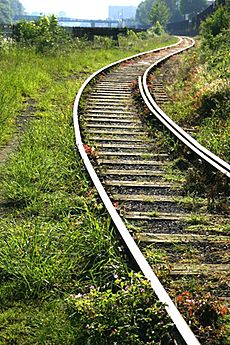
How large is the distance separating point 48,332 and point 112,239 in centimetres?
123

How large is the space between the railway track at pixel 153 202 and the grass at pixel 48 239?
7.4 inches

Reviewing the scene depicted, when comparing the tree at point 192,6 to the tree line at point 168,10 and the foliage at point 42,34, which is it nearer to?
the tree line at point 168,10

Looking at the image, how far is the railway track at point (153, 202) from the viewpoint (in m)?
4.41

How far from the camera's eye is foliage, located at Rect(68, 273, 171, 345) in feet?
11.4

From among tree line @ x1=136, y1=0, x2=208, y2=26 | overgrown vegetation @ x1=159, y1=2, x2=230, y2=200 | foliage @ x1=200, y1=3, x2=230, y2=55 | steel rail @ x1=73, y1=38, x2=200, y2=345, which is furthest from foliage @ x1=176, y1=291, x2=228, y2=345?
tree line @ x1=136, y1=0, x2=208, y2=26

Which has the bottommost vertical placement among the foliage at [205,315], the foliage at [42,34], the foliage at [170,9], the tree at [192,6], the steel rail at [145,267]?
the foliage at [170,9]

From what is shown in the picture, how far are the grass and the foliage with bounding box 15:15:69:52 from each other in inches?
489

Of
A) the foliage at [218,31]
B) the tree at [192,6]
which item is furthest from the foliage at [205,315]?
the tree at [192,6]

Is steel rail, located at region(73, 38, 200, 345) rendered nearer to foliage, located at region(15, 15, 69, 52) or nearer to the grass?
the grass

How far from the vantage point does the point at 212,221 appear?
219 inches

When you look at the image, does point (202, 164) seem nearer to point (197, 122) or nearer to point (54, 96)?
point (197, 122)

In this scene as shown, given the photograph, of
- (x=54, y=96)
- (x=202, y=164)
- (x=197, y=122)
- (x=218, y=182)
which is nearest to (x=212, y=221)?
(x=218, y=182)

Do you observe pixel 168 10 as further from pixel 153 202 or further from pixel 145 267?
pixel 145 267

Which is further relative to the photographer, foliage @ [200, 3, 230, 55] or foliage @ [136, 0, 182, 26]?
foliage @ [136, 0, 182, 26]
